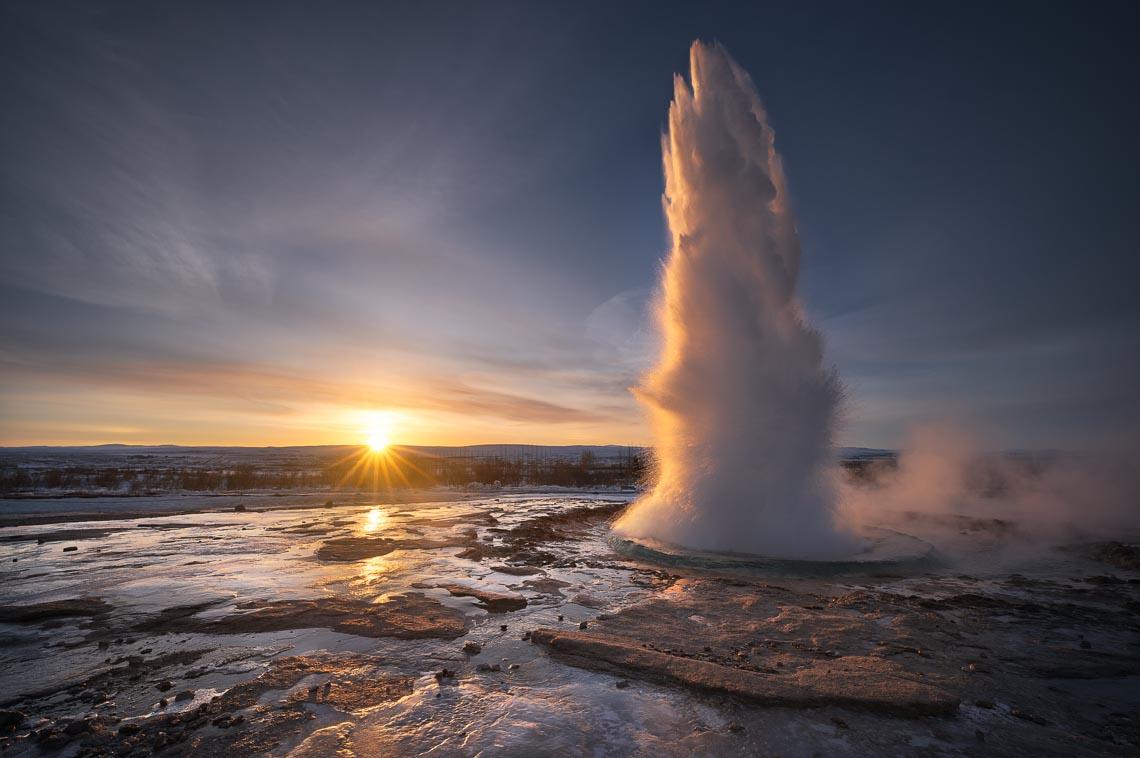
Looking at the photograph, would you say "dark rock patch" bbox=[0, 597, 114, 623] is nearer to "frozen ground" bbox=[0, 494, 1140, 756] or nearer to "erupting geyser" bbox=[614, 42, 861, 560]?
"frozen ground" bbox=[0, 494, 1140, 756]

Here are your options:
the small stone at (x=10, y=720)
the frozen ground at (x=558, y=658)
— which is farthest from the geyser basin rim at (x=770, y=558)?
the small stone at (x=10, y=720)

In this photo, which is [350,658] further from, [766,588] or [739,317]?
[739,317]

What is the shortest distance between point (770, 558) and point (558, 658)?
7169 millimetres

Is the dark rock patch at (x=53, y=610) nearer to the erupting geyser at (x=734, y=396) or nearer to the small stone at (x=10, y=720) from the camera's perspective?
the small stone at (x=10, y=720)

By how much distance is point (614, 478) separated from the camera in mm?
51344

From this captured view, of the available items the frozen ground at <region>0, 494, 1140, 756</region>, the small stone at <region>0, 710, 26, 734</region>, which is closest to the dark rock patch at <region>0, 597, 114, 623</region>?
the frozen ground at <region>0, 494, 1140, 756</region>

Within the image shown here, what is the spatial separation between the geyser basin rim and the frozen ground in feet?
0.80

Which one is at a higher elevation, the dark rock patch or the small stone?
the small stone

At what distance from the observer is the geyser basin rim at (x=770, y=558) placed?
10.6 m

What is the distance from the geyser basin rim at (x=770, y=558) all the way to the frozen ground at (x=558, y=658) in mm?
245

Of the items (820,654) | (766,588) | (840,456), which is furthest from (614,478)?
(820,654)

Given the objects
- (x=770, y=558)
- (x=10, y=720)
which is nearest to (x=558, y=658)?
(x=10, y=720)

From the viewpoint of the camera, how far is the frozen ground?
407cm

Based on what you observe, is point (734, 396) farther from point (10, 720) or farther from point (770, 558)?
point (10, 720)
